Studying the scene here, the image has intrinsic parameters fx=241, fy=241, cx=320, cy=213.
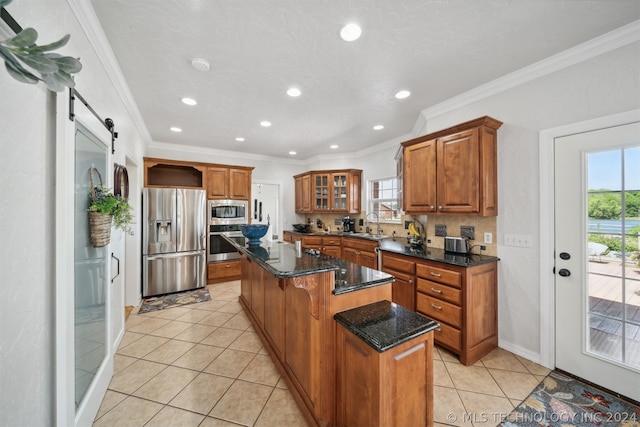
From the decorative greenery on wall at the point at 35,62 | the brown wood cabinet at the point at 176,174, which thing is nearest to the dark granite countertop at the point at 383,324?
the decorative greenery on wall at the point at 35,62

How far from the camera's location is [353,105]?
3.01 meters

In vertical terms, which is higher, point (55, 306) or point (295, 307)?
point (55, 306)

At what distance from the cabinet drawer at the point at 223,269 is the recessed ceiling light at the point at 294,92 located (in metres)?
3.19

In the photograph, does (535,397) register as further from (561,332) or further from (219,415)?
(219,415)

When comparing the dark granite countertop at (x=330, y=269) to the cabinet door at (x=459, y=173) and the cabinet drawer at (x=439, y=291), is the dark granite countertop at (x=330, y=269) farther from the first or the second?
the cabinet door at (x=459, y=173)

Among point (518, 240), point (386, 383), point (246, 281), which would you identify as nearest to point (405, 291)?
point (518, 240)

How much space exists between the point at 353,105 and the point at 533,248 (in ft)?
7.90

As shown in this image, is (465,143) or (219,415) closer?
(219,415)

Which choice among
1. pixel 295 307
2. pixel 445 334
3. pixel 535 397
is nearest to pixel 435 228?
pixel 445 334

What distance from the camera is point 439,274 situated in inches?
92.6

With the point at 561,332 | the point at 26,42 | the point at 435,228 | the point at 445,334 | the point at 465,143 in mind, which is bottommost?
the point at 445,334

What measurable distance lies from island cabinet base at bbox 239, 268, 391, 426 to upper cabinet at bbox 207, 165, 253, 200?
124 inches

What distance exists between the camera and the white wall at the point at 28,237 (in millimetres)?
890

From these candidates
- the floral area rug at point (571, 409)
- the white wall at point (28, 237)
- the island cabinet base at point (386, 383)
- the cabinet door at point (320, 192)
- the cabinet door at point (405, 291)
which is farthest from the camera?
the cabinet door at point (320, 192)
